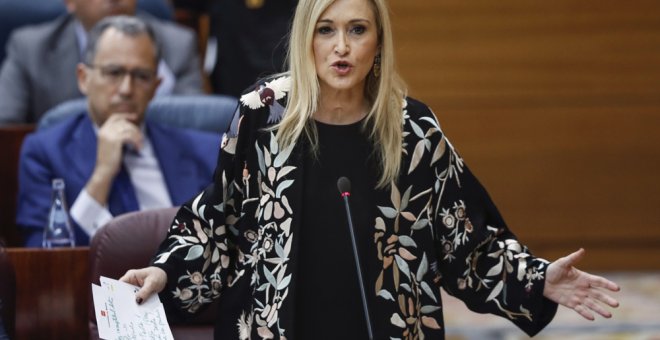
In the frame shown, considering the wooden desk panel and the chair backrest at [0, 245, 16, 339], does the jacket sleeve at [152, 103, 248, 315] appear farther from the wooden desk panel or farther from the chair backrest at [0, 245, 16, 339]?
the wooden desk panel

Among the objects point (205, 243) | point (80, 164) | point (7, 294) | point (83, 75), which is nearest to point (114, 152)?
point (80, 164)

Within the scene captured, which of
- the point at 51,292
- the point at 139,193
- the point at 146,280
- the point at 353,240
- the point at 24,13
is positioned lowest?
the point at 51,292

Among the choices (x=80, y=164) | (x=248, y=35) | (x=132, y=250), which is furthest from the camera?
(x=248, y=35)

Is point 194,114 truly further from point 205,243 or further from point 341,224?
point 341,224

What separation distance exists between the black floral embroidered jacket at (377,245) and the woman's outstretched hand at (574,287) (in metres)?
0.02

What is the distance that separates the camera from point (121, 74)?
3.63 meters

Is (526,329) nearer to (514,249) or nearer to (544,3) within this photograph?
(514,249)

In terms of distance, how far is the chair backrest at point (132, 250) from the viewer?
2592mm

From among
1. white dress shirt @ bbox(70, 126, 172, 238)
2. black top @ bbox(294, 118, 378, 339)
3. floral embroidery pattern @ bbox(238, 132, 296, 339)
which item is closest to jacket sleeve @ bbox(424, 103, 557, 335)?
black top @ bbox(294, 118, 378, 339)

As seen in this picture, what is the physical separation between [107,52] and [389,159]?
1707mm

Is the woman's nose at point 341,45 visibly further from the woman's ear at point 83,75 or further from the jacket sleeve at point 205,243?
the woman's ear at point 83,75

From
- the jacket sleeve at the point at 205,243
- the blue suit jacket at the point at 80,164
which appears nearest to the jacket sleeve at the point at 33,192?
the blue suit jacket at the point at 80,164

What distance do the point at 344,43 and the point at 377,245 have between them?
14.7 inches

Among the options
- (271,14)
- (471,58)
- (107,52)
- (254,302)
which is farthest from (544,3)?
(254,302)
